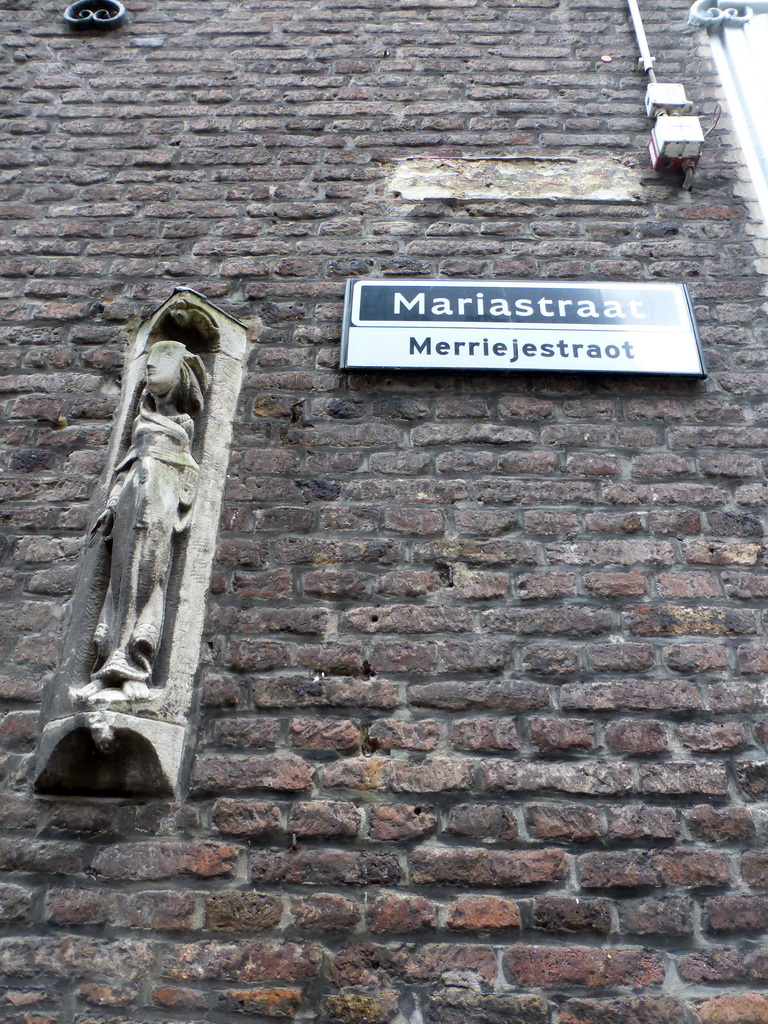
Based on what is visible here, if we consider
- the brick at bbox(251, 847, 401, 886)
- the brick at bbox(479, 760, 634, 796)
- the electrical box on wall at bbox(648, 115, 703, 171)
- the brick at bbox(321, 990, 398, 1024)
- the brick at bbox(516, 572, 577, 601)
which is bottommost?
the brick at bbox(321, 990, 398, 1024)

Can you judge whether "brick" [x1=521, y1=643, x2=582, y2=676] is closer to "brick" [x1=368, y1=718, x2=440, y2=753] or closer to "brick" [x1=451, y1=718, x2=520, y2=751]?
"brick" [x1=451, y1=718, x2=520, y2=751]

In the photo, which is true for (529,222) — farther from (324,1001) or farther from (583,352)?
(324,1001)

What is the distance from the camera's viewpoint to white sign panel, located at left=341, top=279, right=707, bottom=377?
2.77 meters

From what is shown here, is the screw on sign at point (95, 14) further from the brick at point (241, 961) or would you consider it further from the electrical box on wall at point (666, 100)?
the brick at point (241, 961)

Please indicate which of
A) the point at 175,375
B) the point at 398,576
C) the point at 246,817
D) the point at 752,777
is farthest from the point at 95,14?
the point at 752,777

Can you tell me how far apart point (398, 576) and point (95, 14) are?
3.20m

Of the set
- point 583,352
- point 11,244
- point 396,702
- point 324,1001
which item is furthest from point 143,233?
point 324,1001

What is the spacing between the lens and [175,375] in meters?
2.59

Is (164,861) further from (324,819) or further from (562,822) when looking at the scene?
(562,822)

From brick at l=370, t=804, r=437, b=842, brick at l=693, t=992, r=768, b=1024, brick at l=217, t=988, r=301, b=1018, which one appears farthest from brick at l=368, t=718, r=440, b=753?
brick at l=693, t=992, r=768, b=1024

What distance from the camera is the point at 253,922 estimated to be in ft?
6.30

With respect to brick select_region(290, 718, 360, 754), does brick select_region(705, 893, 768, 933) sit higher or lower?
lower

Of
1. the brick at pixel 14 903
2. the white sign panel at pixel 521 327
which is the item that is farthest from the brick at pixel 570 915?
the white sign panel at pixel 521 327

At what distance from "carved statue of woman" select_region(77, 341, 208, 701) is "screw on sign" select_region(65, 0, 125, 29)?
2189mm
